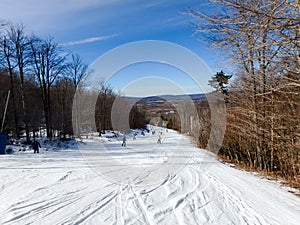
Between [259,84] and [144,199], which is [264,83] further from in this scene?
[144,199]

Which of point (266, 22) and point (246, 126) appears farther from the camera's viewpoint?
point (246, 126)

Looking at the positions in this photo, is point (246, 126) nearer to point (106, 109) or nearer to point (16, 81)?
point (16, 81)

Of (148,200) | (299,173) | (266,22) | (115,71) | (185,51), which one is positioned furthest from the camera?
(115,71)

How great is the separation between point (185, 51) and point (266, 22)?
4658mm

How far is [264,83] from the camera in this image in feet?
20.5

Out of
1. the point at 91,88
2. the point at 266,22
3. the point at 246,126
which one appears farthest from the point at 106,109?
the point at 266,22

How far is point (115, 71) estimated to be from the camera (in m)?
9.05

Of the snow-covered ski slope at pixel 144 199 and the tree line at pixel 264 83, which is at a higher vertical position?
the tree line at pixel 264 83

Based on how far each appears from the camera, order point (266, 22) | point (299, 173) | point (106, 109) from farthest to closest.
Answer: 1. point (106, 109)
2. point (299, 173)
3. point (266, 22)

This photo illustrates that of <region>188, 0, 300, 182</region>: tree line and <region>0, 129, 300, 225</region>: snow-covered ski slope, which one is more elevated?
<region>188, 0, 300, 182</region>: tree line

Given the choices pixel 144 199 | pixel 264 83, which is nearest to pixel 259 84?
pixel 264 83

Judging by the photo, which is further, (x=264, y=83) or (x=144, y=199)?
(x=264, y=83)

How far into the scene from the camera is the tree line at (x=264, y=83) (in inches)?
155

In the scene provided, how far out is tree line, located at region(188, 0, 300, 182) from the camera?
3.95 meters
